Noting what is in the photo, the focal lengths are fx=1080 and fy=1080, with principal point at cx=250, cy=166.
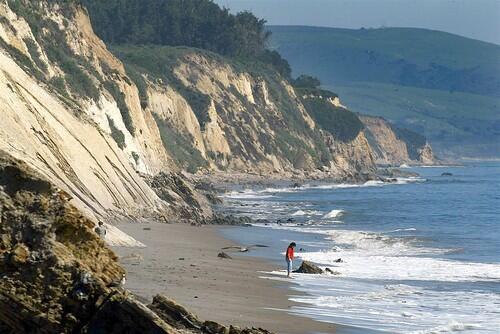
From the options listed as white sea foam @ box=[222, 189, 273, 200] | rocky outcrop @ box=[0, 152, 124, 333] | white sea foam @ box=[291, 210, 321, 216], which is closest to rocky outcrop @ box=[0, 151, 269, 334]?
rocky outcrop @ box=[0, 152, 124, 333]

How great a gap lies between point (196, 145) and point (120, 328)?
8505 centimetres

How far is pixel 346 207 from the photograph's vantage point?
6406cm

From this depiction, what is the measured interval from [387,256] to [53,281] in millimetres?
23745

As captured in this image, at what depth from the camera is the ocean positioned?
18.3m

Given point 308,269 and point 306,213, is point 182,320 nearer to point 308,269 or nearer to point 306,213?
point 308,269

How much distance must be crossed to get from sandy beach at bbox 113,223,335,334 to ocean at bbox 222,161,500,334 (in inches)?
24.6

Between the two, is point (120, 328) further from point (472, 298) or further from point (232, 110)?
point (232, 110)

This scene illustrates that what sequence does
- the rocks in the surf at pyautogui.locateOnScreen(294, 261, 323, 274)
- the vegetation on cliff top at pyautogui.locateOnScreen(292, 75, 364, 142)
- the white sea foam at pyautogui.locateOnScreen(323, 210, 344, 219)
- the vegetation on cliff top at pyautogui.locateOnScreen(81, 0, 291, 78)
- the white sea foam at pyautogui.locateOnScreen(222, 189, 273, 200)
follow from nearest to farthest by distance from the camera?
the rocks in the surf at pyautogui.locateOnScreen(294, 261, 323, 274), the white sea foam at pyautogui.locateOnScreen(323, 210, 344, 219), the white sea foam at pyautogui.locateOnScreen(222, 189, 273, 200), the vegetation on cliff top at pyautogui.locateOnScreen(81, 0, 291, 78), the vegetation on cliff top at pyautogui.locateOnScreen(292, 75, 364, 142)

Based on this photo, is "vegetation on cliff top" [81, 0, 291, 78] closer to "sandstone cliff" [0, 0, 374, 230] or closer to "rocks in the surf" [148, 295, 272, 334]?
"sandstone cliff" [0, 0, 374, 230]

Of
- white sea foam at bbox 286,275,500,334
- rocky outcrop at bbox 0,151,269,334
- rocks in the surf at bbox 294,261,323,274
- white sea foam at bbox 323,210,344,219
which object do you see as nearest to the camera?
rocky outcrop at bbox 0,151,269,334

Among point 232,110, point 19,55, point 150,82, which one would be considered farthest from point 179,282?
point 232,110

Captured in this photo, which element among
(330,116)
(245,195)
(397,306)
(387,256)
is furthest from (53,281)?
(330,116)

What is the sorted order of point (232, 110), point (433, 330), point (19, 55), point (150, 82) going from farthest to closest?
point (232, 110), point (150, 82), point (19, 55), point (433, 330)

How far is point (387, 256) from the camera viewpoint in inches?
1272
